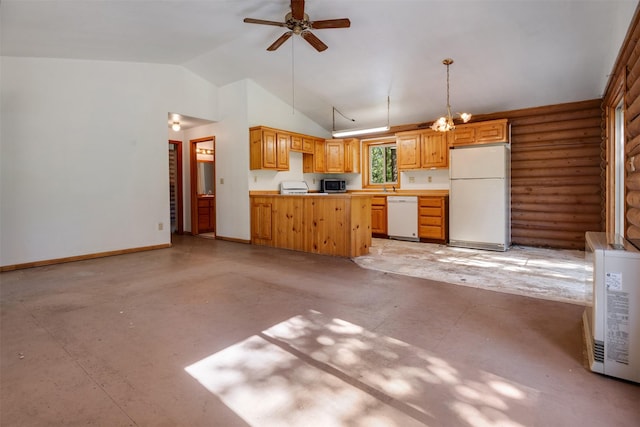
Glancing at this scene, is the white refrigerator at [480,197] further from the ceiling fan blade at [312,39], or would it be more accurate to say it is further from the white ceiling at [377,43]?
the ceiling fan blade at [312,39]

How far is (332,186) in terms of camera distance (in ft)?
24.6

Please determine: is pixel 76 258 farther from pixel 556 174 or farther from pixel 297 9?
pixel 556 174

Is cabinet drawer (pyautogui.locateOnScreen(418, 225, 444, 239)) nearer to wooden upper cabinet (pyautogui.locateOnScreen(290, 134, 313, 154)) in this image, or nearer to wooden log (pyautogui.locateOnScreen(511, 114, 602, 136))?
wooden log (pyautogui.locateOnScreen(511, 114, 602, 136))

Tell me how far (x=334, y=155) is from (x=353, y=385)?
6130 mm

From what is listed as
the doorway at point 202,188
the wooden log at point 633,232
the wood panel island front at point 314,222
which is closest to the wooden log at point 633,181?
the wooden log at point 633,232

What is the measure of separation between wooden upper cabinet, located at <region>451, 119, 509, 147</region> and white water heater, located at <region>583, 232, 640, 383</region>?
417 cm

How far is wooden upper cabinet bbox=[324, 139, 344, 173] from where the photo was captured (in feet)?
24.3

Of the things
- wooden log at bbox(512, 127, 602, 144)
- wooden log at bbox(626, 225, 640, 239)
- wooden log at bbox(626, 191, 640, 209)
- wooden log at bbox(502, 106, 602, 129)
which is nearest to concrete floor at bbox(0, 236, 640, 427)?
wooden log at bbox(626, 225, 640, 239)

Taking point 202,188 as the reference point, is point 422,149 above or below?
above

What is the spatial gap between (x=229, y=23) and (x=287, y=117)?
8.58 feet

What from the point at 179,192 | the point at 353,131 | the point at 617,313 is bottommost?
the point at 617,313

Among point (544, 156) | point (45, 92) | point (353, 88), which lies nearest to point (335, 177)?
point (353, 88)

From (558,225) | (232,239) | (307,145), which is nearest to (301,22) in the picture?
(307,145)

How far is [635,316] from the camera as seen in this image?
172 cm
